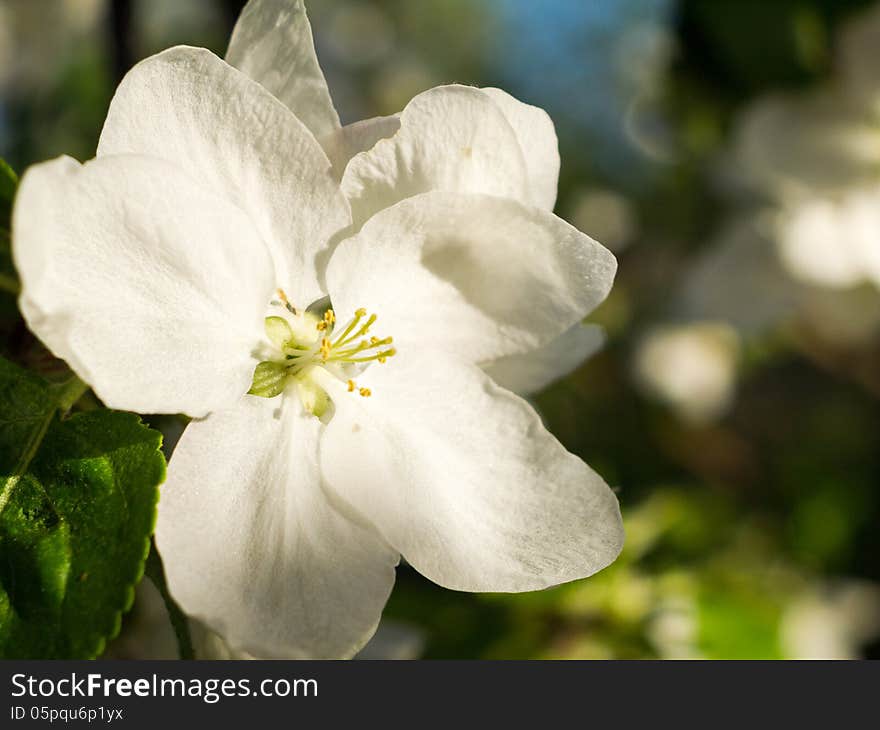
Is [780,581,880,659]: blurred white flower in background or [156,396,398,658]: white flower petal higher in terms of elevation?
[156,396,398,658]: white flower petal

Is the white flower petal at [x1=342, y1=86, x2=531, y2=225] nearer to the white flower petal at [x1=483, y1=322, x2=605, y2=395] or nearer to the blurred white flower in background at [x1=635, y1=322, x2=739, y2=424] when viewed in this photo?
the white flower petal at [x1=483, y1=322, x2=605, y2=395]

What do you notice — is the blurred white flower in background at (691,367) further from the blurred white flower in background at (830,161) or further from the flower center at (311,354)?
the flower center at (311,354)

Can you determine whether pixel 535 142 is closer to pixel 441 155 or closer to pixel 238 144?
pixel 441 155

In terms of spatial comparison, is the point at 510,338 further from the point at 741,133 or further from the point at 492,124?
the point at 741,133

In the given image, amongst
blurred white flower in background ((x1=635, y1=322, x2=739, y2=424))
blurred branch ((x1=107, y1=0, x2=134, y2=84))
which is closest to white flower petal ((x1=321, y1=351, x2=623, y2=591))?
blurred branch ((x1=107, y1=0, x2=134, y2=84))

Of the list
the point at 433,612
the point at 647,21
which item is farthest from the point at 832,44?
the point at 647,21

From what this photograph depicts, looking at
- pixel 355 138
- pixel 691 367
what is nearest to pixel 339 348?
pixel 355 138
